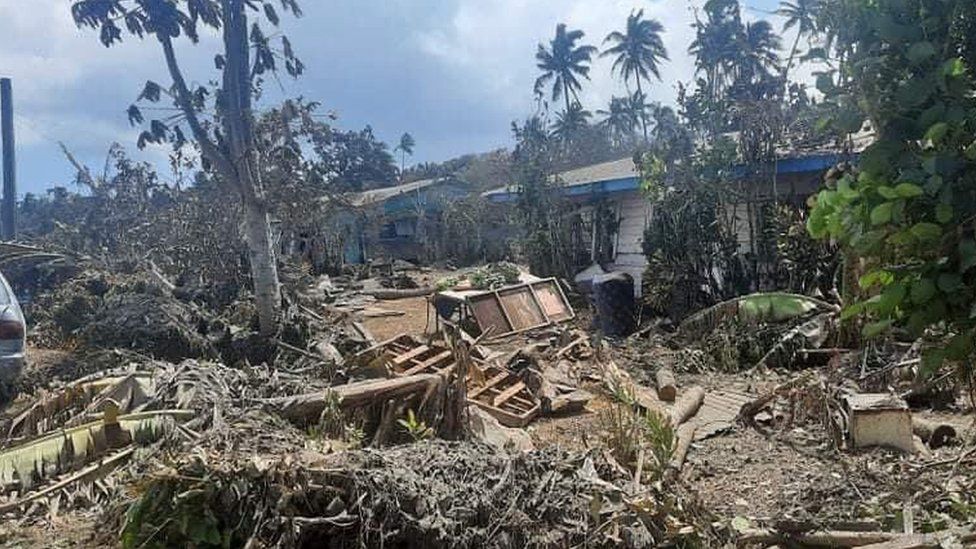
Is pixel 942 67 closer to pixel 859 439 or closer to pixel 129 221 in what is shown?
pixel 859 439

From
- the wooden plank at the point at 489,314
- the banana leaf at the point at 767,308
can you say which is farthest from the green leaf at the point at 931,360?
the wooden plank at the point at 489,314

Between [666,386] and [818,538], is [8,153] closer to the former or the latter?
[666,386]

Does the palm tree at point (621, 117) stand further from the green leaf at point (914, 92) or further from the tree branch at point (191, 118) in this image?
the green leaf at point (914, 92)

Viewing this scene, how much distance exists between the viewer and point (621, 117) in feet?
163

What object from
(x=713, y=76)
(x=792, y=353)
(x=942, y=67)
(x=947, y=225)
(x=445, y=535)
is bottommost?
(x=792, y=353)

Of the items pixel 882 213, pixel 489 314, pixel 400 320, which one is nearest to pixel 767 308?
pixel 489 314

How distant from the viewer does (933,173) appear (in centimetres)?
195

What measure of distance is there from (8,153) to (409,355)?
16442 mm

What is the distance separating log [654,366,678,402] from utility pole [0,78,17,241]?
56.6 ft

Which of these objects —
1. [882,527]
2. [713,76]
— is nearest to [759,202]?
[713,76]

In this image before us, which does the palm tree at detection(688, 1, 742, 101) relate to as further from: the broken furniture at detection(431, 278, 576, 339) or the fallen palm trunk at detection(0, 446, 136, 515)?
the fallen palm trunk at detection(0, 446, 136, 515)

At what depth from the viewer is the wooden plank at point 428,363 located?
725 cm

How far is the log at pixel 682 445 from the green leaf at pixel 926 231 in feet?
9.85

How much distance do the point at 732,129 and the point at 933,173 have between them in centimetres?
1203
